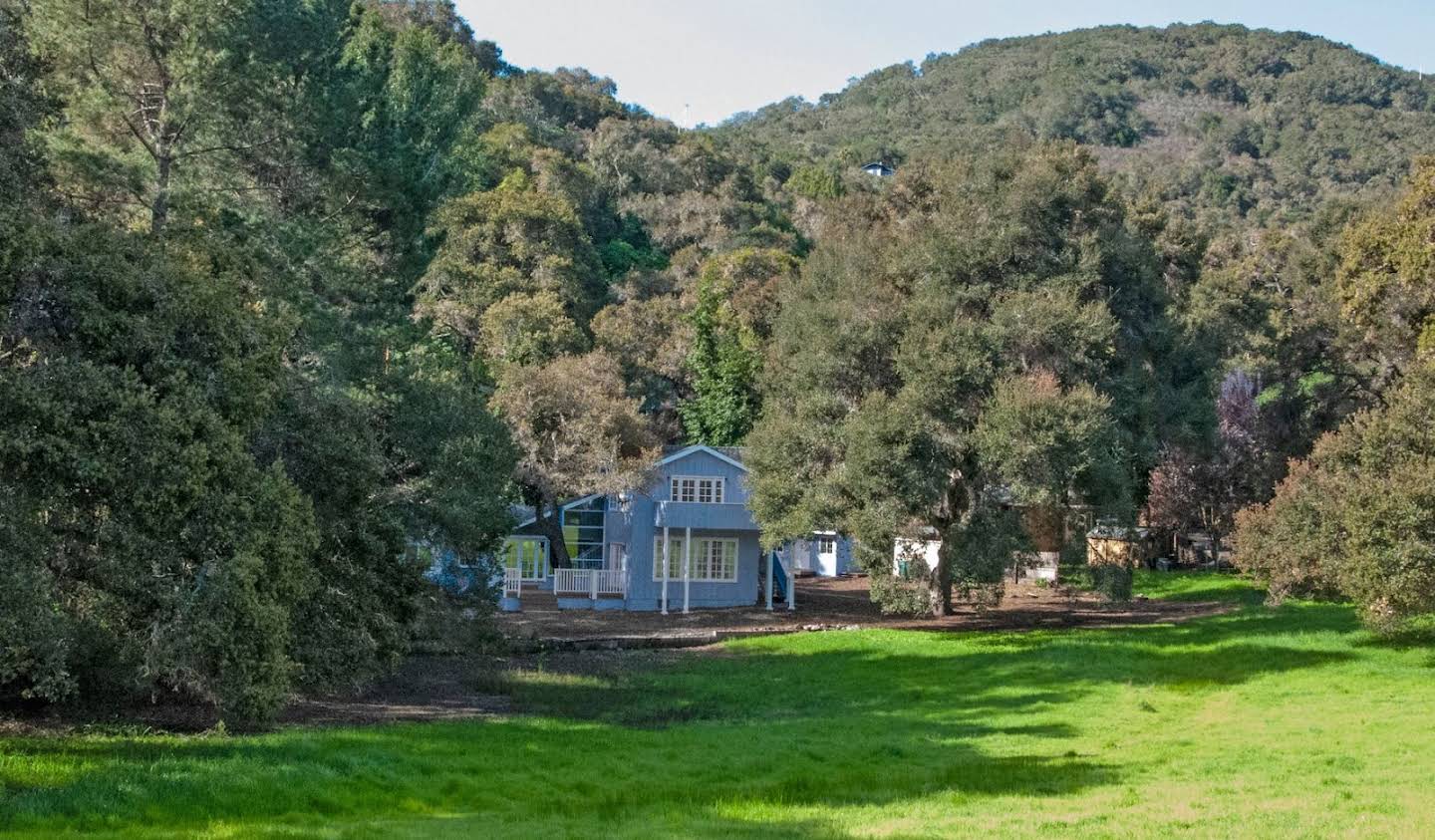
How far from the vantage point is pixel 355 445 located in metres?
21.0

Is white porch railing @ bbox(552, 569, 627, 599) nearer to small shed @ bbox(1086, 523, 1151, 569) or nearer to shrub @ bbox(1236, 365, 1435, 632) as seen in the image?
small shed @ bbox(1086, 523, 1151, 569)

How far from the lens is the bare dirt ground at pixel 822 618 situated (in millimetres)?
38281

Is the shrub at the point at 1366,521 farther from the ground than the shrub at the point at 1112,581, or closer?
farther from the ground

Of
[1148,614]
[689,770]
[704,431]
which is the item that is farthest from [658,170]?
[689,770]

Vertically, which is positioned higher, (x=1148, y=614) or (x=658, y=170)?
(x=658, y=170)

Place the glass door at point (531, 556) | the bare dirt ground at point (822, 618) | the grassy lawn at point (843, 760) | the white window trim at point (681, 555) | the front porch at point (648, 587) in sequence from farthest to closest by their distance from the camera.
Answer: the glass door at point (531, 556), the white window trim at point (681, 555), the front porch at point (648, 587), the bare dirt ground at point (822, 618), the grassy lawn at point (843, 760)

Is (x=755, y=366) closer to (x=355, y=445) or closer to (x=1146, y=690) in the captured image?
(x=1146, y=690)

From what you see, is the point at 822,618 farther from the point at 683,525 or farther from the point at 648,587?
the point at 648,587

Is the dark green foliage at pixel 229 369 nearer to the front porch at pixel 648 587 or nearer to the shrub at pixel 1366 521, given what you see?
the front porch at pixel 648 587

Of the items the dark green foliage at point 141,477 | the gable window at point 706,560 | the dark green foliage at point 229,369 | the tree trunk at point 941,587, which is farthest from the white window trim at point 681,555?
the dark green foliage at point 141,477

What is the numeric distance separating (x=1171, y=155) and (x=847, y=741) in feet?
487

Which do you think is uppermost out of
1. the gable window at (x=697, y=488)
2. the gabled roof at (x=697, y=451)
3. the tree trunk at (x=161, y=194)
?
the tree trunk at (x=161, y=194)

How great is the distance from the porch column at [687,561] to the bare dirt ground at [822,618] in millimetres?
731

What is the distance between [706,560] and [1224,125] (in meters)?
139
